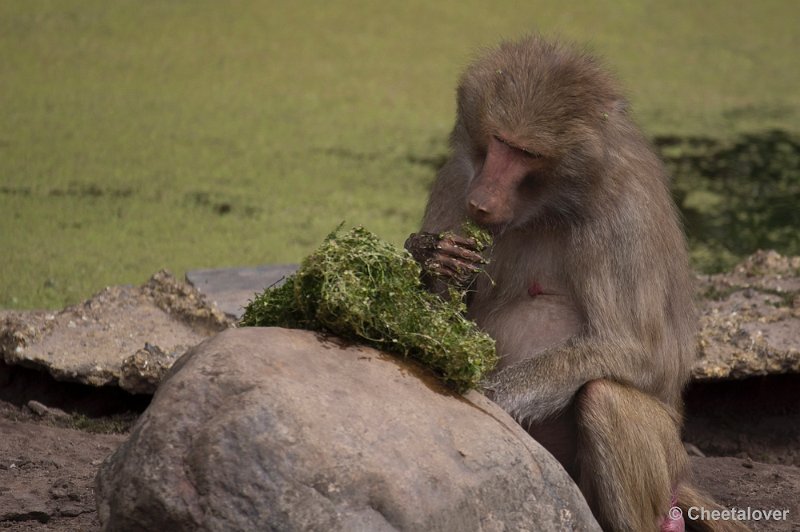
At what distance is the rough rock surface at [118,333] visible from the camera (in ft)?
14.9

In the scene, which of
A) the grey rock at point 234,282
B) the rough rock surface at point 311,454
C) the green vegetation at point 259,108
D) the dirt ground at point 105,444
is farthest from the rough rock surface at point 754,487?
the green vegetation at point 259,108

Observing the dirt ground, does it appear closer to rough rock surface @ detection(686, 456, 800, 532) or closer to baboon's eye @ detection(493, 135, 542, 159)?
rough rock surface @ detection(686, 456, 800, 532)

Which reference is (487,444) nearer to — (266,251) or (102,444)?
(102,444)

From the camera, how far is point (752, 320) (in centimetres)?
511

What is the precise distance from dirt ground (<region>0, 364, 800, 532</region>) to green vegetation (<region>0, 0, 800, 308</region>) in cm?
101

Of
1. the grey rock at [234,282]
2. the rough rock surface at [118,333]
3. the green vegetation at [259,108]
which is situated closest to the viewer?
the rough rock surface at [118,333]

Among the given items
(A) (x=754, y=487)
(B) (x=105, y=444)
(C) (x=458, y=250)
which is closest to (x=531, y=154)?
(C) (x=458, y=250)

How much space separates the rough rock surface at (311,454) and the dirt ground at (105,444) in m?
1.02

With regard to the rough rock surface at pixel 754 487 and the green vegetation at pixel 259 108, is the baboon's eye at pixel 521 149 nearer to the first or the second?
the rough rock surface at pixel 754 487

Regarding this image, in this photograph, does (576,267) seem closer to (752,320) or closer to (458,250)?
(458,250)

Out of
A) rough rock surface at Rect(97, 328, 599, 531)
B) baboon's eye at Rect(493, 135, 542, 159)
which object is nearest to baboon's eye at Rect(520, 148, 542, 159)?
baboon's eye at Rect(493, 135, 542, 159)

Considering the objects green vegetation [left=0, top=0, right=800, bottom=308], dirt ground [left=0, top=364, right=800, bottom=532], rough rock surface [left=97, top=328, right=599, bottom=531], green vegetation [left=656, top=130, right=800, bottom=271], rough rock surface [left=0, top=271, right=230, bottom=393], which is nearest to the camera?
rough rock surface [left=97, top=328, right=599, bottom=531]

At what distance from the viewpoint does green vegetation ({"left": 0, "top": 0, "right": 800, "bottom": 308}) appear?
251 inches

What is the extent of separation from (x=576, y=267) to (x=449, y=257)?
0.49 meters
